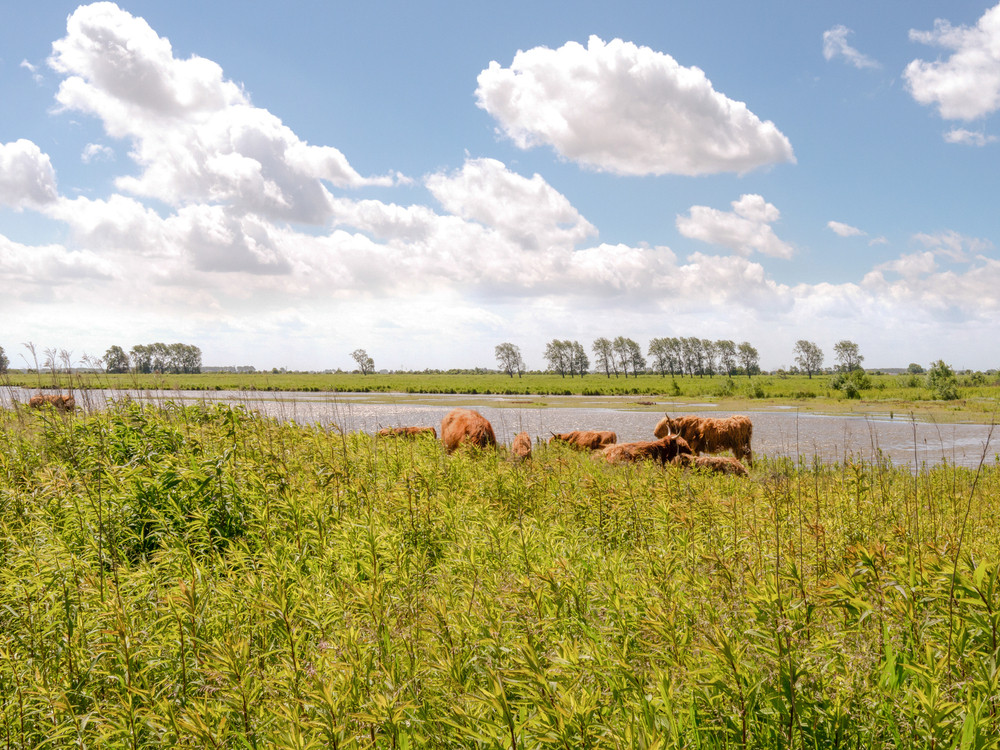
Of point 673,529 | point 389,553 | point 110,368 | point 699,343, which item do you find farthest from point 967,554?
point 699,343

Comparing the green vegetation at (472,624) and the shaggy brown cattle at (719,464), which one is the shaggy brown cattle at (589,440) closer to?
the shaggy brown cattle at (719,464)

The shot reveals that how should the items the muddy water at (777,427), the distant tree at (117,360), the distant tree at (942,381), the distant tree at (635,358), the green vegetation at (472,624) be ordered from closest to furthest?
the green vegetation at (472,624), the distant tree at (117,360), the muddy water at (777,427), the distant tree at (942,381), the distant tree at (635,358)

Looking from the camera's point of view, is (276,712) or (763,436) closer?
(276,712)

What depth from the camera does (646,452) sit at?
49.0ft

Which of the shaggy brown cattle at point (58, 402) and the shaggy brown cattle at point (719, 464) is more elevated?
the shaggy brown cattle at point (58, 402)

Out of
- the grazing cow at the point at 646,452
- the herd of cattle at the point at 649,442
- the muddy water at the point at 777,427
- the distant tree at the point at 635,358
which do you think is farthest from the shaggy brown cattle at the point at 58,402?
the distant tree at the point at 635,358

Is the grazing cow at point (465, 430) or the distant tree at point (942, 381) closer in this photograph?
the grazing cow at point (465, 430)

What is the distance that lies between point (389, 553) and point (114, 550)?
2894 mm

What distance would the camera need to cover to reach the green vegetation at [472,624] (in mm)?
2615

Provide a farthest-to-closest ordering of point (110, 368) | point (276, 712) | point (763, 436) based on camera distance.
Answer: point (763, 436) → point (110, 368) → point (276, 712)

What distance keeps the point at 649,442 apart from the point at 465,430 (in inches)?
222

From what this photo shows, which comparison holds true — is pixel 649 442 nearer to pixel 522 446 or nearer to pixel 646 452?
pixel 646 452

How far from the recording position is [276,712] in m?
2.81

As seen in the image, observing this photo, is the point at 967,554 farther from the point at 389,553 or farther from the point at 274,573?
the point at 274,573
